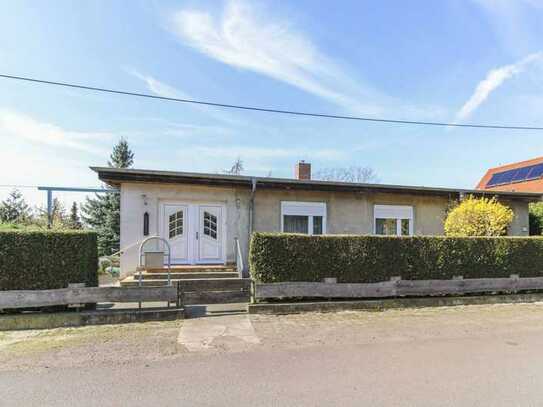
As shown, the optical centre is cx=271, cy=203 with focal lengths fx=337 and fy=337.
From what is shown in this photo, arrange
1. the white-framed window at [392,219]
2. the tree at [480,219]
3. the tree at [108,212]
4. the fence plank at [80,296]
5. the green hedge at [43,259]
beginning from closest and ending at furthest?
the fence plank at [80,296]
the green hedge at [43,259]
the tree at [480,219]
the white-framed window at [392,219]
the tree at [108,212]

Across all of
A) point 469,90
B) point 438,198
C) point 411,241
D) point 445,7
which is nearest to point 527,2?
point 445,7

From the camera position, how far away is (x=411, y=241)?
8.83 m

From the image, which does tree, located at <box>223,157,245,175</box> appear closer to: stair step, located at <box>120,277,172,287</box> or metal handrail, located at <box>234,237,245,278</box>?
metal handrail, located at <box>234,237,245,278</box>

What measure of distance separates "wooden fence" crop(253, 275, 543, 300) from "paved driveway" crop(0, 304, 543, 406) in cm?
87

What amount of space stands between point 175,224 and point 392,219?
8.00 meters

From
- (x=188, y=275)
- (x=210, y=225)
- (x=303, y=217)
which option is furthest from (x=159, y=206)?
(x=303, y=217)

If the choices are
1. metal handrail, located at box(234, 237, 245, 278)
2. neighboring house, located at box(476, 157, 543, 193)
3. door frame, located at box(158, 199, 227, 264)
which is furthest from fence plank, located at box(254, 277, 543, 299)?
neighboring house, located at box(476, 157, 543, 193)

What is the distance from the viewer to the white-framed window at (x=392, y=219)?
12.7 metres

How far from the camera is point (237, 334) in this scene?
19.6 ft

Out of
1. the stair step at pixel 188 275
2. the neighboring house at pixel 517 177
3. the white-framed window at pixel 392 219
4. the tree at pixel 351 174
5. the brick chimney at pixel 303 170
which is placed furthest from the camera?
the tree at pixel 351 174

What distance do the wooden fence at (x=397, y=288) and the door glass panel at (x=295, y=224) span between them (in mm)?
4007

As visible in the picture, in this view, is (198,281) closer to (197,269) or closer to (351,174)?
(197,269)

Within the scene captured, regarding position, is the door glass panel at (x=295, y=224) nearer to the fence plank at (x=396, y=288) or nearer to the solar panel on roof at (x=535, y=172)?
the fence plank at (x=396, y=288)

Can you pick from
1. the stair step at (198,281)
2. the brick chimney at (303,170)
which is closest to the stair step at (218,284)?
the stair step at (198,281)
